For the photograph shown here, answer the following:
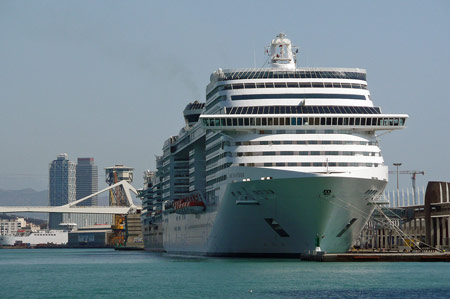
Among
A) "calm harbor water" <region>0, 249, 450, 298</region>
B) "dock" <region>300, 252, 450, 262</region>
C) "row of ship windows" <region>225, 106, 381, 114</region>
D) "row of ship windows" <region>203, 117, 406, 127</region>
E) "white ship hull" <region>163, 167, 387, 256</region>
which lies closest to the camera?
"calm harbor water" <region>0, 249, 450, 298</region>

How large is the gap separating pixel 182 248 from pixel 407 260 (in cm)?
2803

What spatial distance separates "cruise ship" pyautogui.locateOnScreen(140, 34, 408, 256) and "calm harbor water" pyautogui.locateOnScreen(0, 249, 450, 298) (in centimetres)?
247

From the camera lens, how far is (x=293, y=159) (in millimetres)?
59062

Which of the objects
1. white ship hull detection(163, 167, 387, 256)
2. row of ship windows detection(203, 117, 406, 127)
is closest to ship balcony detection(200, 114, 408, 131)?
row of ship windows detection(203, 117, 406, 127)

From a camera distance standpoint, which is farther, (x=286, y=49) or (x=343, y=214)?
(x=286, y=49)

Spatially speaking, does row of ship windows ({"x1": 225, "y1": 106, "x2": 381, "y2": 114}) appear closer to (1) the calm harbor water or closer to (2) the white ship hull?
(2) the white ship hull

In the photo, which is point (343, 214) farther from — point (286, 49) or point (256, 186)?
point (286, 49)

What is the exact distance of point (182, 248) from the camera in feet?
280

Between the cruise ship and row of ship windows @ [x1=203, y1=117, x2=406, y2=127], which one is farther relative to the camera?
row of ship windows @ [x1=203, y1=117, x2=406, y2=127]

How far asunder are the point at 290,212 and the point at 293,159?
133 inches

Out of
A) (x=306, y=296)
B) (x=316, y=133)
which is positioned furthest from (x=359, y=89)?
(x=306, y=296)

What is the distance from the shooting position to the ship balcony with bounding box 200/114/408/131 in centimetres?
6019

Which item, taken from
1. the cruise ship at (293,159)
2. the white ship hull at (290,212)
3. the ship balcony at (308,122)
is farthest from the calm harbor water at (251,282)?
the ship balcony at (308,122)

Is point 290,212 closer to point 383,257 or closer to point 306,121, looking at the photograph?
point 306,121
